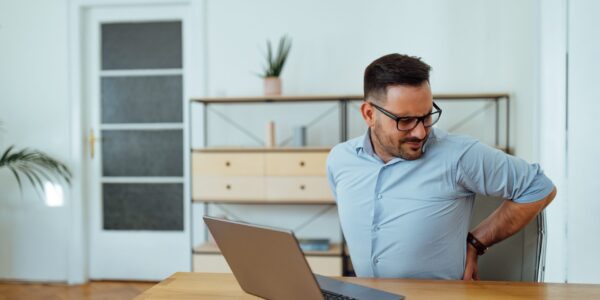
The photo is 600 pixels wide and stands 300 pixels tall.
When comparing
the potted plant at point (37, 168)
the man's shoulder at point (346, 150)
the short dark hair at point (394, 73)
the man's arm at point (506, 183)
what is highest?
the short dark hair at point (394, 73)

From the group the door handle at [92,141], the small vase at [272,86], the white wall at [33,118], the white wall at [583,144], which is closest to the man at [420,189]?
the white wall at [583,144]

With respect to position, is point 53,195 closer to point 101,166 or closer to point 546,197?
point 101,166

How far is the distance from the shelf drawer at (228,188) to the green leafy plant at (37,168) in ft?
3.85

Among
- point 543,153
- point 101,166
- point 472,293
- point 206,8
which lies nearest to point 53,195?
point 101,166

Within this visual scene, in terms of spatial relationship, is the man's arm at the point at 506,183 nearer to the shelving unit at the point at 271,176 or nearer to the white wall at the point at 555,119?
the white wall at the point at 555,119

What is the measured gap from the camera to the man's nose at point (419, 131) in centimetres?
158

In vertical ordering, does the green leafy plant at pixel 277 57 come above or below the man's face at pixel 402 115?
above

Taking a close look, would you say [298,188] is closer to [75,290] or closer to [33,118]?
[75,290]

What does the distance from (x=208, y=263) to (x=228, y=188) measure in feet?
1.70

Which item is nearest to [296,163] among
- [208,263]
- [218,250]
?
[218,250]

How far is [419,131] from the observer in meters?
1.58

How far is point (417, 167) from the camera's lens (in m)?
1.68

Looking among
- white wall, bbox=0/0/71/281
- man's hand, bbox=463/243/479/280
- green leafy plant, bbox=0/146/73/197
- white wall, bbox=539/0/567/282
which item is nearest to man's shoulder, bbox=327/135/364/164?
man's hand, bbox=463/243/479/280

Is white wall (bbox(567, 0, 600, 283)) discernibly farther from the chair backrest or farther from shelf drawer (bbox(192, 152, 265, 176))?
shelf drawer (bbox(192, 152, 265, 176))
